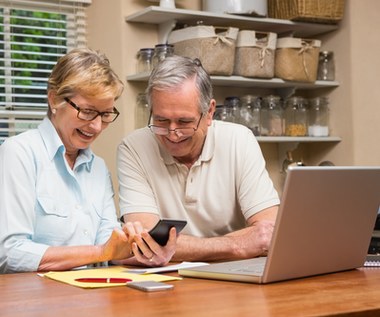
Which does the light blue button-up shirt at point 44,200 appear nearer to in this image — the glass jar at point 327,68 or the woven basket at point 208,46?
the woven basket at point 208,46

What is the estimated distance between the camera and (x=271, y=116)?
12.5ft

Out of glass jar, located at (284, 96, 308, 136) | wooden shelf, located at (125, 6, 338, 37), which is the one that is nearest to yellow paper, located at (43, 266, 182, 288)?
wooden shelf, located at (125, 6, 338, 37)

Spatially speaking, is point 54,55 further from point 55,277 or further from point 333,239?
point 333,239

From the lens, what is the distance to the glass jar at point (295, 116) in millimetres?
3865

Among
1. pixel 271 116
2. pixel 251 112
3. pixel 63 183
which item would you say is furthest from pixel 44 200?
pixel 271 116

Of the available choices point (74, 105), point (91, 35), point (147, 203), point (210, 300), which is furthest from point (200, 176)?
point (91, 35)

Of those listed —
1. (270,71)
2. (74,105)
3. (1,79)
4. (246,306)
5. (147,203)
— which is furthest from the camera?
(270,71)

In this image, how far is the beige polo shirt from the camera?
2.46 metres

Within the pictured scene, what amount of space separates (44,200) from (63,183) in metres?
0.10

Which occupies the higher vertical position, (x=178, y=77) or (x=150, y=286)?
(x=178, y=77)

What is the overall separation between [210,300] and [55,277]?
0.51 m

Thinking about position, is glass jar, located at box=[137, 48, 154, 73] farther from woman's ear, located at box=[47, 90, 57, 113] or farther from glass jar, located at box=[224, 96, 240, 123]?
woman's ear, located at box=[47, 90, 57, 113]

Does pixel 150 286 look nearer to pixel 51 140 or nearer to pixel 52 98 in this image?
pixel 51 140

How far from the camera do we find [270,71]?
366cm
